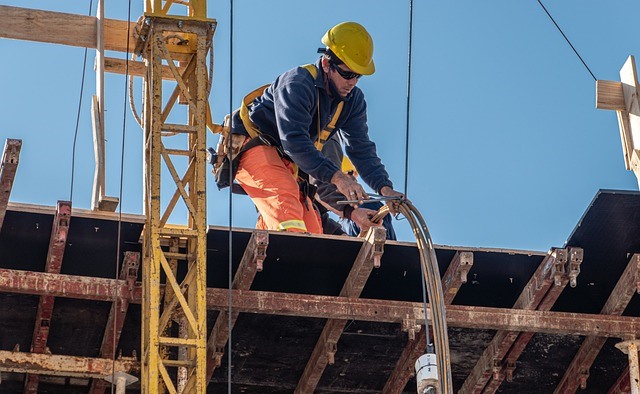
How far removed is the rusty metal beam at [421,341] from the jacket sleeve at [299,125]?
142 cm

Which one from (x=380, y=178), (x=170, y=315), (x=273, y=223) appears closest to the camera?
(x=170, y=315)

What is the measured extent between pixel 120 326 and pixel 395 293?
2.64m

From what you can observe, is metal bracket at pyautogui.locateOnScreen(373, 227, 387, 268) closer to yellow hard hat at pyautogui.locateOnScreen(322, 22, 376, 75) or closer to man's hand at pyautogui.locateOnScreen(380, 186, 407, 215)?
man's hand at pyautogui.locateOnScreen(380, 186, 407, 215)

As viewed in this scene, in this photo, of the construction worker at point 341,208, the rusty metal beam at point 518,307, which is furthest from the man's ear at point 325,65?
the rusty metal beam at point 518,307

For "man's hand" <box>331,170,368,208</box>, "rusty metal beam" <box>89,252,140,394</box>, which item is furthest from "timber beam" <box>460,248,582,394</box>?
"rusty metal beam" <box>89,252,140,394</box>

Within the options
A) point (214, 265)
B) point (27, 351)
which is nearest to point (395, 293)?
point (214, 265)

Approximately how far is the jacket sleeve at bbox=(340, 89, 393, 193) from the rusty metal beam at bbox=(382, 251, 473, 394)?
1.65 meters

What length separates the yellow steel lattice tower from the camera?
12453 mm

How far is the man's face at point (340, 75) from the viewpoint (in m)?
14.1

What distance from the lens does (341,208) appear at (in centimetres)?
1432

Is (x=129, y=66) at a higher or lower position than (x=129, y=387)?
higher

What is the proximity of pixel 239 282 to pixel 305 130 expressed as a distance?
5.13 feet

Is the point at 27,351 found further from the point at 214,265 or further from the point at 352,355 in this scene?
the point at 352,355

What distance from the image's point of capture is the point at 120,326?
1333cm
